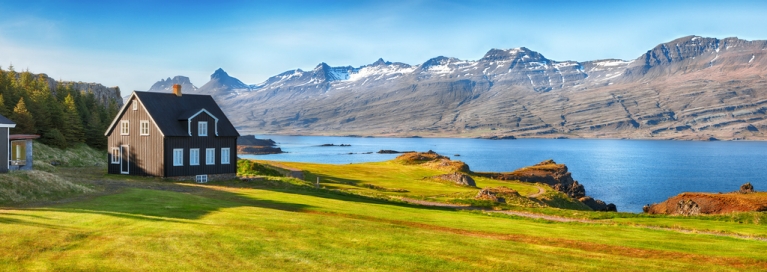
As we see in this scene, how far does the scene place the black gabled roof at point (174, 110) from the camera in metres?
50.6

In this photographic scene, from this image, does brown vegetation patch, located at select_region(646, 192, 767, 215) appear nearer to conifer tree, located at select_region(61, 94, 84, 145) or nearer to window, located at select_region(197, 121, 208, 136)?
window, located at select_region(197, 121, 208, 136)

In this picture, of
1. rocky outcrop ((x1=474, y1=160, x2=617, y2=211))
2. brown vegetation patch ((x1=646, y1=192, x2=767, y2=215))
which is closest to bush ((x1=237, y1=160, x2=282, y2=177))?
rocky outcrop ((x1=474, y1=160, x2=617, y2=211))

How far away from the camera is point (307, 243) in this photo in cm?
1892

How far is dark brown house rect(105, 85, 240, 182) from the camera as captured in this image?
164ft

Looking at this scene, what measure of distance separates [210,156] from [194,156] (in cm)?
162

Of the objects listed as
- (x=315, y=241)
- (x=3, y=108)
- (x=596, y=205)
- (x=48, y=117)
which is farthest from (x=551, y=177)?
(x=315, y=241)

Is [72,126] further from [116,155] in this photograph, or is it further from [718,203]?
[718,203]

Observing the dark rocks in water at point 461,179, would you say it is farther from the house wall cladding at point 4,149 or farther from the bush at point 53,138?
the bush at point 53,138

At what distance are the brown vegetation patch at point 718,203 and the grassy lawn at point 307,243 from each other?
1442 cm

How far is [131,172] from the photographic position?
5197 cm

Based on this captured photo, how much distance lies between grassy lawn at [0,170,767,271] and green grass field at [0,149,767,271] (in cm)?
4

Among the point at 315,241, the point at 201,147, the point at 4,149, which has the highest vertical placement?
the point at 4,149

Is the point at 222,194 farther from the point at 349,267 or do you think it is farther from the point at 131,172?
the point at 349,267

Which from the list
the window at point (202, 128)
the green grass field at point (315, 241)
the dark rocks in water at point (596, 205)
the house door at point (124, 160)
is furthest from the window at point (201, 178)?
the dark rocks in water at point (596, 205)
